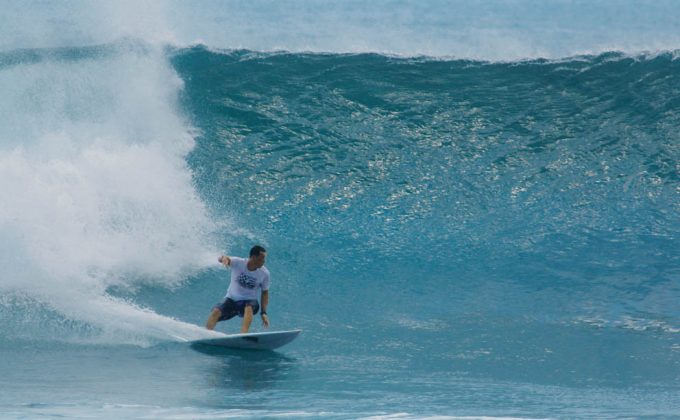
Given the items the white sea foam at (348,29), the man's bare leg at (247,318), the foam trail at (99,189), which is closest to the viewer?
the man's bare leg at (247,318)

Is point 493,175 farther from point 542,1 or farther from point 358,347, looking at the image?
point 542,1

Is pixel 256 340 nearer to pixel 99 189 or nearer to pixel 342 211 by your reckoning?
pixel 99 189

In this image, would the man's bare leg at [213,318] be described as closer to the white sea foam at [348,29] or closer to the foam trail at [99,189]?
the foam trail at [99,189]

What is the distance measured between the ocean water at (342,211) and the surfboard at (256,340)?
0.11m

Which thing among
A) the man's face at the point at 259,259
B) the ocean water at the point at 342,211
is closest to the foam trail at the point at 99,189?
the ocean water at the point at 342,211

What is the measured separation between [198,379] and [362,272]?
12.5 feet

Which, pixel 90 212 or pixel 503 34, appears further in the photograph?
pixel 503 34

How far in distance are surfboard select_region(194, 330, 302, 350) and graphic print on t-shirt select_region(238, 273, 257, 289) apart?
63cm

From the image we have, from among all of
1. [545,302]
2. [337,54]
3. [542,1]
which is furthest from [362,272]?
[542,1]

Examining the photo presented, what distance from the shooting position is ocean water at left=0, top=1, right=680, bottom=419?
858 cm

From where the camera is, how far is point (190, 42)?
17.0 meters

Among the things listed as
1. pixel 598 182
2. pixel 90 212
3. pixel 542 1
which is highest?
pixel 542 1

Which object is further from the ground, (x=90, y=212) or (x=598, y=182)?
(x=598, y=182)

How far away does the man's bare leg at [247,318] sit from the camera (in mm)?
9578
